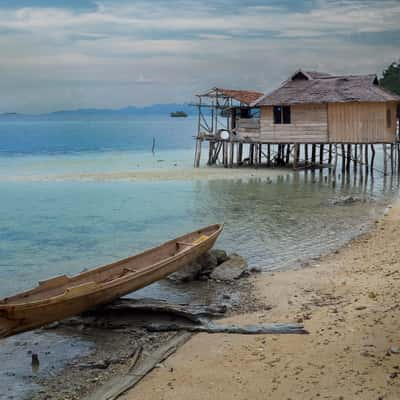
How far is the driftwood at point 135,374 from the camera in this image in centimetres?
732

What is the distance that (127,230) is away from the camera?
19531 mm

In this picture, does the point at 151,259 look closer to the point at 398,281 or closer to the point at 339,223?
the point at 398,281

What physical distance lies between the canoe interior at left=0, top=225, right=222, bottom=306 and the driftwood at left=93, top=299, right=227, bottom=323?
435 millimetres

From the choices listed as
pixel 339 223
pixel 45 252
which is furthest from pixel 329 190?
pixel 45 252

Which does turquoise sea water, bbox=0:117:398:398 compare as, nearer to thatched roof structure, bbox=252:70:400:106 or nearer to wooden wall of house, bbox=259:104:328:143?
wooden wall of house, bbox=259:104:328:143

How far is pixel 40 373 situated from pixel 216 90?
2782 centimetres

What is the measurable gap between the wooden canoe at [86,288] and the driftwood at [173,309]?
0.21 metres

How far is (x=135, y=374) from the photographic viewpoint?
7789 millimetres

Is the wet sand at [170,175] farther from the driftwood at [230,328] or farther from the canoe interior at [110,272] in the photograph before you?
the driftwood at [230,328]

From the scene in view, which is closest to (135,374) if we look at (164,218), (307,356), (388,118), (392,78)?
(307,356)

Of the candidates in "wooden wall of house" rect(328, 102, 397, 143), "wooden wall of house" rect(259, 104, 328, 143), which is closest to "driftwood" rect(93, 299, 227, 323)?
"wooden wall of house" rect(328, 102, 397, 143)

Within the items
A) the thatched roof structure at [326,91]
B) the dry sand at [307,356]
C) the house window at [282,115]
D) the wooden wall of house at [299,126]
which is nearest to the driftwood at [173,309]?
the dry sand at [307,356]

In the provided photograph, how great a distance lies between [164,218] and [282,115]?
14.4m

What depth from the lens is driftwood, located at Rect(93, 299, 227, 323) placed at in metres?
9.58
